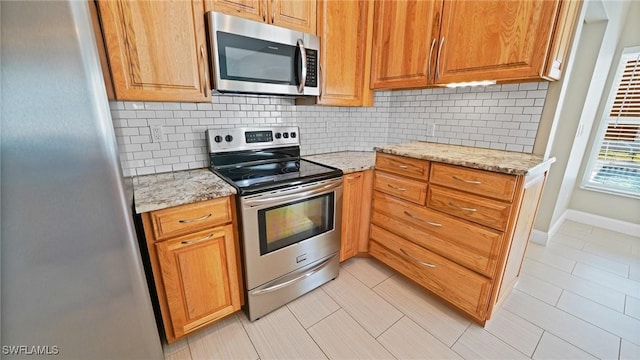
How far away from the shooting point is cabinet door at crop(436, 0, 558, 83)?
139cm

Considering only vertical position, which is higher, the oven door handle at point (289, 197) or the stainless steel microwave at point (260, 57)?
the stainless steel microwave at point (260, 57)

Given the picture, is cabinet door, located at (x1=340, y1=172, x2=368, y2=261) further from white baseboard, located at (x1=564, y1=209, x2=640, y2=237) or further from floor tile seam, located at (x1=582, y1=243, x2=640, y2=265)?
white baseboard, located at (x1=564, y1=209, x2=640, y2=237)

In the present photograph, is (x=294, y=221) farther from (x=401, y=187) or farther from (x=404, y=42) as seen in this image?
(x=404, y=42)

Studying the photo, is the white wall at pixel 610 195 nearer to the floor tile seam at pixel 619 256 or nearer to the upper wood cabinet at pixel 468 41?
the floor tile seam at pixel 619 256

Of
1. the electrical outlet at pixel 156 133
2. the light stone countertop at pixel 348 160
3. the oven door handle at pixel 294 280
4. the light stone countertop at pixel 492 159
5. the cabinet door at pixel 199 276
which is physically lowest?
the oven door handle at pixel 294 280

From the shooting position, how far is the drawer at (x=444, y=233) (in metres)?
1.49

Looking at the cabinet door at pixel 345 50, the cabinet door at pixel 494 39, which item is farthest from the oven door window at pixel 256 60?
the cabinet door at pixel 494 39

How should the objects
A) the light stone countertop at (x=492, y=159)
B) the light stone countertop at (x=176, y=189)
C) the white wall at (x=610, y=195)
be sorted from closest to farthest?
the light stone countertop at (x=176, y=189) → the light stone countertop at (x=492, y=159) → the white wall at (x=610, y=195)

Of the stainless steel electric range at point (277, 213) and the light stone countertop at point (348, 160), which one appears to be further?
the light stone countertop at point (348, 160)

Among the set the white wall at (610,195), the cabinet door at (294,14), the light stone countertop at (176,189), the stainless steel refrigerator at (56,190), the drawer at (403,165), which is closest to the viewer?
the stainless steel refrigerator at (56,190)

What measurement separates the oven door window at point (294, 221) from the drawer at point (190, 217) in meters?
0.20

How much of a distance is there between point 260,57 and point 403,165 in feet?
3.95

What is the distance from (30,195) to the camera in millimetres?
676

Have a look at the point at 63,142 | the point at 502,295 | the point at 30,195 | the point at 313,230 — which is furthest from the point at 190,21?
the point at 502,295
